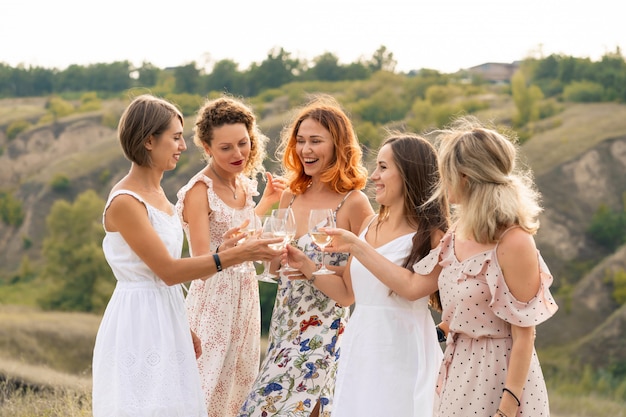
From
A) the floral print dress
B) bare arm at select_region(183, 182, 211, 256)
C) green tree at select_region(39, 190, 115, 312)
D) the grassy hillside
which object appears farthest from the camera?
green tree at select_region(39, 190, 115, 312)

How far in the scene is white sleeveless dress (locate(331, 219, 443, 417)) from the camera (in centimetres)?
438

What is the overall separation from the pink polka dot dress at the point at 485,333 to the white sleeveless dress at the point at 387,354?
0.40 m

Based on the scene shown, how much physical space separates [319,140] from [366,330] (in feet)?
4.14

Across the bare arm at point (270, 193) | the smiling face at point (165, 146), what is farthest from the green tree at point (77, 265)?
the smiling face at point (165, 146)

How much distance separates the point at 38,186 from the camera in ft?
253

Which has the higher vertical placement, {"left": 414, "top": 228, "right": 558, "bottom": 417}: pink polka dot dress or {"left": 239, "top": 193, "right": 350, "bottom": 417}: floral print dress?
{"left": 414, "top": 228, "right": 558, "bottom": 417}: pink polka dot dress

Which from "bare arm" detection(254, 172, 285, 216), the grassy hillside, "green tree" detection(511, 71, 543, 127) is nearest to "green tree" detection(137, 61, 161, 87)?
the grassy hillside

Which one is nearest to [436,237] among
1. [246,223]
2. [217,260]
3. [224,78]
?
[246,223]

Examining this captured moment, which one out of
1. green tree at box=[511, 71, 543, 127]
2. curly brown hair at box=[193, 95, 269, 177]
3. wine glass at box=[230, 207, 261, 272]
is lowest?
green tree at box=[511, 71, 543, 127]

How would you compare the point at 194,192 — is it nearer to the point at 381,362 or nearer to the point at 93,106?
the point at 381,362

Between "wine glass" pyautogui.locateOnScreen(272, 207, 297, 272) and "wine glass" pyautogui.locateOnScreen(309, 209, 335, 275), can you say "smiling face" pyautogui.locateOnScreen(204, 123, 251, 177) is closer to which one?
"wine glass" pyautogui.locateOnScreen(272, 207, 297, 272)

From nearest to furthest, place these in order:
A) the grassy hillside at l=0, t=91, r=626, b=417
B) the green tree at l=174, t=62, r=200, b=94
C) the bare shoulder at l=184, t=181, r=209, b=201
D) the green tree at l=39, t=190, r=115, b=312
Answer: the bare shoulder at l=184, t=181, r=209, b=201, the grassy hillside at l=0, t=91, r=626, b=417, the green tree at l=39, t=190, r=115, b=312, the green tree at l=174, t=62, r=200, b=94

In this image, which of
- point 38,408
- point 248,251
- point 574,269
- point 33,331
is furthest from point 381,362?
point 574,269

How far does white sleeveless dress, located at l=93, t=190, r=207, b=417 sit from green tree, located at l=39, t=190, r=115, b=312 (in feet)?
179
